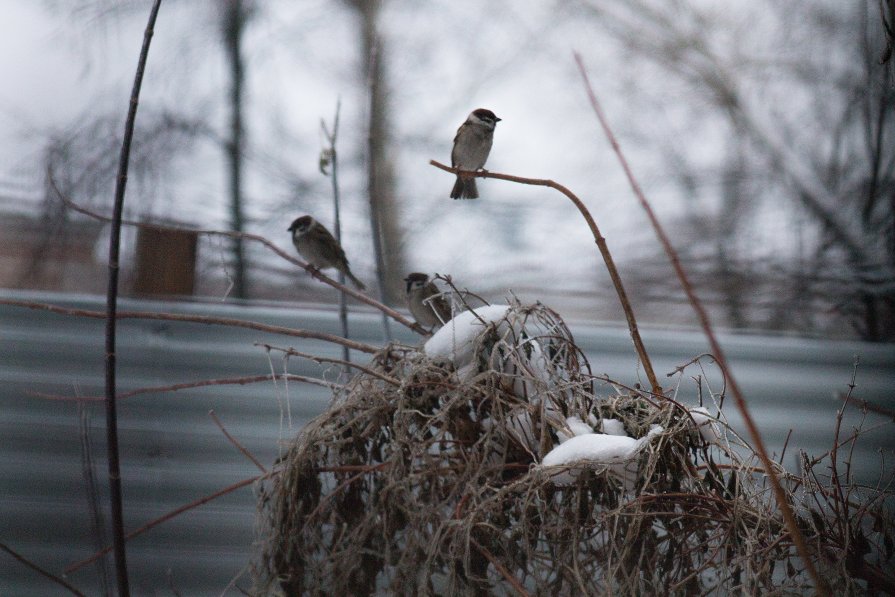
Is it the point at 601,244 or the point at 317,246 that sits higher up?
the point at 317,246

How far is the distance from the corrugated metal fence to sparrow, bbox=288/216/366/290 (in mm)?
226

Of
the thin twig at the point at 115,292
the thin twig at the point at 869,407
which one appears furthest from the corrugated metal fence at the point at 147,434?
the thin twig at the point at 869,407

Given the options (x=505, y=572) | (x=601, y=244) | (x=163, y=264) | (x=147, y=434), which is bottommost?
(x=505, y=572)

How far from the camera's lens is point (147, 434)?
84.7 inches

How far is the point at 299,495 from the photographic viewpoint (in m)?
1.42

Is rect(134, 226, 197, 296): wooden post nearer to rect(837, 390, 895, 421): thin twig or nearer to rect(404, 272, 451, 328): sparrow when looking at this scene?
rect(404, 272, 451, 328): sparrow

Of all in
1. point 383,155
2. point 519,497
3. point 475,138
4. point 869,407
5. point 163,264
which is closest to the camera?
point 869,407

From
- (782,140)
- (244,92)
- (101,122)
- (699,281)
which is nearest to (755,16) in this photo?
(782,140)

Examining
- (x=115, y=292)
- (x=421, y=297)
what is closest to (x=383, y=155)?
(x=421, y=297)

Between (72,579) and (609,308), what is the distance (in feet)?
5.48

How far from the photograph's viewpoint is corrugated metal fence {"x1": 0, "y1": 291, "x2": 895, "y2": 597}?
6.83 feet

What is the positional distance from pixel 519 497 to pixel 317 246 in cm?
144

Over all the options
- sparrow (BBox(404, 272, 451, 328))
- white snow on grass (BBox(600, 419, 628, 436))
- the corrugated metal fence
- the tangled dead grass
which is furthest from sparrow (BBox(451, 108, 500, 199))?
white snow on grass (BBox(600, 419, 628, 436))

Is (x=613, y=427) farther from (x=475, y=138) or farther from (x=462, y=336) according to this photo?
(x=475, y=138)
